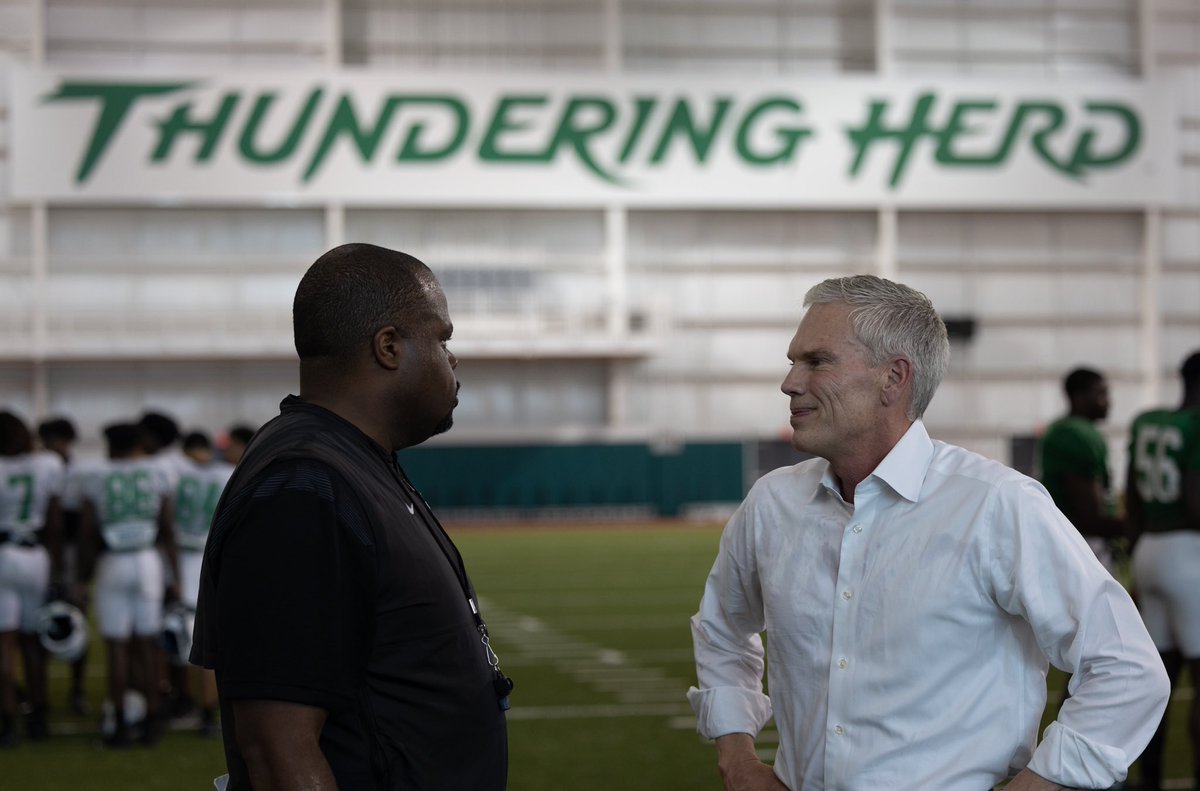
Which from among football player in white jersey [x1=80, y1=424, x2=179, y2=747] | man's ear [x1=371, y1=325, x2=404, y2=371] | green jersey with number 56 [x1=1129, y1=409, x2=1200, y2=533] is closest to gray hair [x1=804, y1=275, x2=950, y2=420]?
man's ear [x1=371, y1=325, x2=404, y2=371]

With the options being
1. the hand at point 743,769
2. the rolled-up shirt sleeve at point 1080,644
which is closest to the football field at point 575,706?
the hand at point 743,769

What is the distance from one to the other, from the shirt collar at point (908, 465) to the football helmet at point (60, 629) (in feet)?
23.8

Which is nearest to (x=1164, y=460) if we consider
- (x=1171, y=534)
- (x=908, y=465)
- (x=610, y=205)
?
(x=1171, y=534)

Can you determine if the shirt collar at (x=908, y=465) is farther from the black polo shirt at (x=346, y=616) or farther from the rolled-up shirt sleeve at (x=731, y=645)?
the black polo shirt at (x=346, y=616)

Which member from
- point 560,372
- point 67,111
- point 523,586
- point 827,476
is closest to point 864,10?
point 560,372

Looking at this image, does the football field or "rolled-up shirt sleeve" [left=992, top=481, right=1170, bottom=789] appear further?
Answer: the football field

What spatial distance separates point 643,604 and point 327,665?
13.6 meters

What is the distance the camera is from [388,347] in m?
2.76


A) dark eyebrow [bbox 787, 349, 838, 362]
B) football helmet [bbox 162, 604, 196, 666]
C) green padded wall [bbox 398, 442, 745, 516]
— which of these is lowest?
green padded wall [bbox 398, 442, 745, 516]

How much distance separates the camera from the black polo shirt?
2449 millimetres

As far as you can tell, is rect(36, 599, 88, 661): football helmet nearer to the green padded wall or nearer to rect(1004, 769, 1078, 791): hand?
rect(1004, 769, 1078, 791): hand

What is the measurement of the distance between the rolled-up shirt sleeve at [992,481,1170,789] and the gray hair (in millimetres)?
360

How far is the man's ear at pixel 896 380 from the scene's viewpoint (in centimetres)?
314

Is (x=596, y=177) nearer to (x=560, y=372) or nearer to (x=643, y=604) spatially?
(x=560, y=372)
